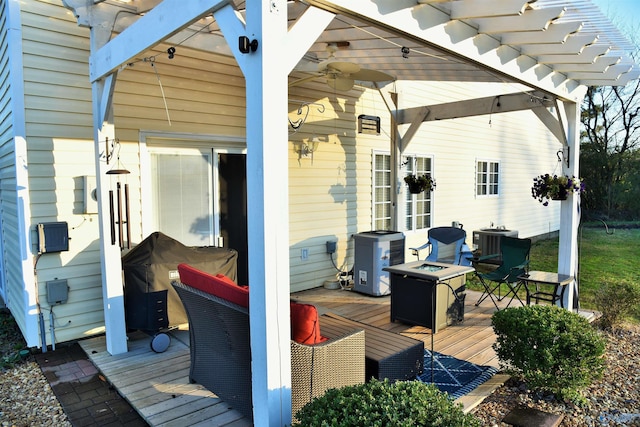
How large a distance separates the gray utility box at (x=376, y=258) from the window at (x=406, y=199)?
1.30 meters

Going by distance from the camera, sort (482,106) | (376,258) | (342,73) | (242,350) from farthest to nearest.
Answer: (482,106)
(376,258)
(342,73)
(242,350)

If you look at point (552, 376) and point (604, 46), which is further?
point (604, 46)

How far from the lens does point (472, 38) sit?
3506 mm

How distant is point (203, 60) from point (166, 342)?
3133 mm

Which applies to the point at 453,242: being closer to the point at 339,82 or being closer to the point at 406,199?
the point at 406,199

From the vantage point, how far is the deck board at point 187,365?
9.62 ft

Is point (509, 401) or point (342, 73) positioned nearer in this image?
point (509, 401)

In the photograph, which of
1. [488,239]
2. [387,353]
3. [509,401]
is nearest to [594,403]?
[509,401]

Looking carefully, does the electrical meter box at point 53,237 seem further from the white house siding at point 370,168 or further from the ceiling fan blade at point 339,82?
the ceiling fan blade at point 339,82

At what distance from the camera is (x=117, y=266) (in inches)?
153

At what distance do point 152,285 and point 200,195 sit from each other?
1.46 m

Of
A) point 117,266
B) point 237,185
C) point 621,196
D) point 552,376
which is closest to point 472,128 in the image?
point 237,185

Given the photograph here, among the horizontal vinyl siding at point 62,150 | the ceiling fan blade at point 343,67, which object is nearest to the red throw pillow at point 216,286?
the horizontal vinyl siding at point 62,150

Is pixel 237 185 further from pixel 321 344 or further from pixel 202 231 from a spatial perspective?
A: pixel 321 344
